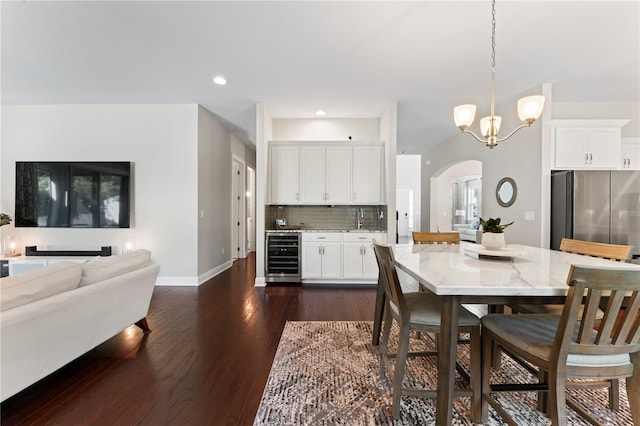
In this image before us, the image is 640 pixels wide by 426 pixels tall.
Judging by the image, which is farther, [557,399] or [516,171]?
[516,171]

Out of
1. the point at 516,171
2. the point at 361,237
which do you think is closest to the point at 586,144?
the point at 516,171

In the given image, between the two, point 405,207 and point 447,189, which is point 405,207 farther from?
point 447,189

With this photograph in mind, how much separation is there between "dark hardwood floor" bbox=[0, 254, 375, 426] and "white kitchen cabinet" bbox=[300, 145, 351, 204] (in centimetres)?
179

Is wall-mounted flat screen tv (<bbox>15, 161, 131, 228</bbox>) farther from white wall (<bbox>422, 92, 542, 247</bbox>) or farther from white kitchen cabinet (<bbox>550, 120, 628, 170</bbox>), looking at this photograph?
white kitchen cabinet (<bbox>550, 120, 628, 170</bbox>)

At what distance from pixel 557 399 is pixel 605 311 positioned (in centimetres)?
41

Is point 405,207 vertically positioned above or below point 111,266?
above

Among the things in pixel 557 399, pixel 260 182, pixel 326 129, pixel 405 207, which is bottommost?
pixel 557 399

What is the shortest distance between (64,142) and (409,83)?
519 cm

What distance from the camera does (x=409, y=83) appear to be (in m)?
3.55

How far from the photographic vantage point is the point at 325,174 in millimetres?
4586

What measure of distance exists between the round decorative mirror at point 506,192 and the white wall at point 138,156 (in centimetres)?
482

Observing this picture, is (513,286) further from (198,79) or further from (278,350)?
(198,79)

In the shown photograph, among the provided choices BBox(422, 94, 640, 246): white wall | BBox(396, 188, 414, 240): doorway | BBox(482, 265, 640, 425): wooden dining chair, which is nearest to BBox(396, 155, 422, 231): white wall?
BBox(396, 188, 414, 240): doorway

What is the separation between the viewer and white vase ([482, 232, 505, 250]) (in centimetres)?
188
